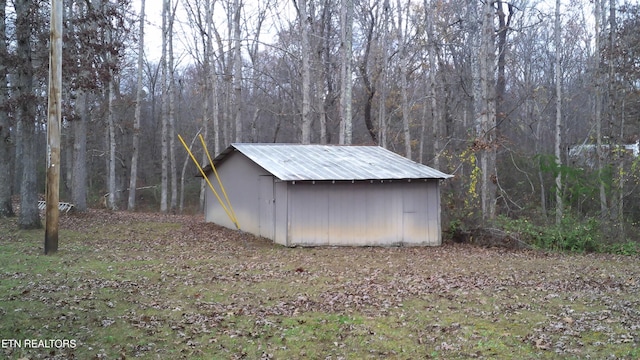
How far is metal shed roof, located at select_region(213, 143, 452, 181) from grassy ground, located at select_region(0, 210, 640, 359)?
2681mm

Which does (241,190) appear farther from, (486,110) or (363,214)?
(486,110)

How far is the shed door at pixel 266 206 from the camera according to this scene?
16.0 m

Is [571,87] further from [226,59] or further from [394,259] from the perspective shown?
[394,259]

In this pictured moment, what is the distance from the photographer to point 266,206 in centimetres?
1636

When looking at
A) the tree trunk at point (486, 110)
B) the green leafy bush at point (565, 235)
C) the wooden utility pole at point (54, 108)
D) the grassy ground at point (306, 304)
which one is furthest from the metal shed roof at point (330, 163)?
the wooden utility pole at point (54, 108)

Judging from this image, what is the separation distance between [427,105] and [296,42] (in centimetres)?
915

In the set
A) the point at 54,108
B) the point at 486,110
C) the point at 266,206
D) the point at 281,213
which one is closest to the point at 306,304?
the point at 54,108

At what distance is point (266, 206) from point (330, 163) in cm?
238

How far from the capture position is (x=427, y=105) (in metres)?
34.9

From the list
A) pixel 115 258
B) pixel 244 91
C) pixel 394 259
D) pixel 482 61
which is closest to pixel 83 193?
pixel 115 258

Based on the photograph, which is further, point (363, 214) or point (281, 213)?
point (363, 214)

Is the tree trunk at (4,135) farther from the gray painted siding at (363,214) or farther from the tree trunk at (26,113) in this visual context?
the gray painted siding at (363,214)

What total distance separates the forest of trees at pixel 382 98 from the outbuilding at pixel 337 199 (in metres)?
1.72

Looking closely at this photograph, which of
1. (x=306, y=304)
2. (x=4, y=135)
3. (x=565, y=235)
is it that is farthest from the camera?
(x=4, y=135)
